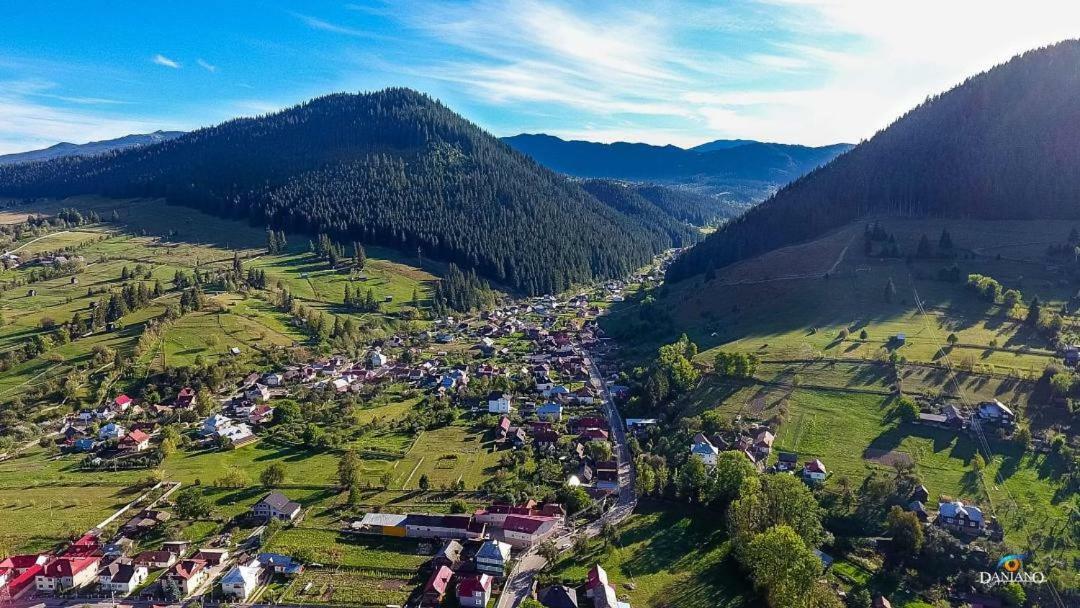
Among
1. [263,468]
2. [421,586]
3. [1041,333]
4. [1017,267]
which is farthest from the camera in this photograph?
[1017,267]

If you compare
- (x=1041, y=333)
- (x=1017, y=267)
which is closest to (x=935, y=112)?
(x=1017, y=267)

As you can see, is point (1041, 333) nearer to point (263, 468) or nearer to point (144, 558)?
point (263, 468)

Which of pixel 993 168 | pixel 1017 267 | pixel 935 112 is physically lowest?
pixel 1017 267

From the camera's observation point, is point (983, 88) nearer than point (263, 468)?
No

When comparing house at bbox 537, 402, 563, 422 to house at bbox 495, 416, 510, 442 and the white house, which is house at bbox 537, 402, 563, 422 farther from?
the white house

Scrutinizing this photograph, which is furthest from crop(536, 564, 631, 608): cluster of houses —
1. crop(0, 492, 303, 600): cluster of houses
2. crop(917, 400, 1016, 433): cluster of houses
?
crop(917, 400, 1016, 433): cluster of houses

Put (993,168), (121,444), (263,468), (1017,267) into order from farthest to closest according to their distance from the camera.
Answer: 1. (993,168)
2. (1017,267)
3. (121,444)
4. (263,468)
